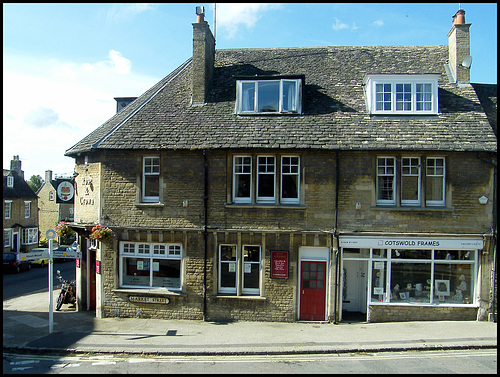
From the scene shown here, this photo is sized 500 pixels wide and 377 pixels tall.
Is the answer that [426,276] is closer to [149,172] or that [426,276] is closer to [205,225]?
[205,225]

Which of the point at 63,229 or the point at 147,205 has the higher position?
the point at 147,205

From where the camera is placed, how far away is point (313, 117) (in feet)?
47.2

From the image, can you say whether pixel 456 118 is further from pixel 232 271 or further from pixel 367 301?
pixel 232 271

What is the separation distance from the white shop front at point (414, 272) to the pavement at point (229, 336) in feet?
2.47

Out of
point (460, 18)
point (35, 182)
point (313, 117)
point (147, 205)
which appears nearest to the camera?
point (147, 205)

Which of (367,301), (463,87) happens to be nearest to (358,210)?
(367,301)

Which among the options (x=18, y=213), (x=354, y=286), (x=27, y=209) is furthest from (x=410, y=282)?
(x=27, y=209)

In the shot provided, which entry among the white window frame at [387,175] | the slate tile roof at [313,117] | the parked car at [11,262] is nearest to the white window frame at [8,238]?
the parked car at [11,262]

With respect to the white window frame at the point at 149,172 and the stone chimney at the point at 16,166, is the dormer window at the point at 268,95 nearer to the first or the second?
the white window frame at the point at 149,172

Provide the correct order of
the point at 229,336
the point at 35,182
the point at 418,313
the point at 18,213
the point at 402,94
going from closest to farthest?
the point at 229,336, the point at 418,313, the point at 402,94, the point at 18,213, the point at 35,182

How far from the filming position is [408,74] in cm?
1427

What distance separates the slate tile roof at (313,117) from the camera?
13.4m

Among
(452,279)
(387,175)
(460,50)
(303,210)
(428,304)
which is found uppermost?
(460,50)

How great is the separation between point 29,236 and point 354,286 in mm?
37653
